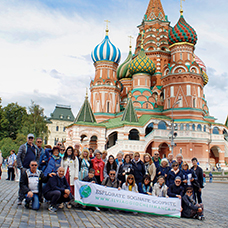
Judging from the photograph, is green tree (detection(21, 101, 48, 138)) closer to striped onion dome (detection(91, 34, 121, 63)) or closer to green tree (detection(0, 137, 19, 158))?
green tree (detection(0, 137, 19, 158))

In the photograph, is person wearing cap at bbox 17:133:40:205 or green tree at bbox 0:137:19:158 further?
green tree at bbox 0:137:19:158

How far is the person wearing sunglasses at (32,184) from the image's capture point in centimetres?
605

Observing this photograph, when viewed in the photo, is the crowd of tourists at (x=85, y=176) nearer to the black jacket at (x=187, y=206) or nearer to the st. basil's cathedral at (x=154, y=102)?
the black jacket at (x=187, y=206)

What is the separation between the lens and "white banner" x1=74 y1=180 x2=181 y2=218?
6.72 m

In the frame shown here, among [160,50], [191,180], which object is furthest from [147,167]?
[160,50]

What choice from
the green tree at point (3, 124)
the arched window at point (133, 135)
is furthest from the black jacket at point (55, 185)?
the green tree at point (3, 124)

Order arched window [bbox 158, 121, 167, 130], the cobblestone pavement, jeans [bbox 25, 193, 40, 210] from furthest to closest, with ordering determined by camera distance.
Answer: arched window [bbox 158, 121, 167, 130] < jeans [bbox 25, 193, 40, 210] < the cobblestone pavement

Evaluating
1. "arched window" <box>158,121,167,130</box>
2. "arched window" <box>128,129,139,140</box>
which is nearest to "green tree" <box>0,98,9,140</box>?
"arched window" <box>128,129,139,140</box>

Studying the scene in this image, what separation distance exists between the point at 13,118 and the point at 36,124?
1121cm

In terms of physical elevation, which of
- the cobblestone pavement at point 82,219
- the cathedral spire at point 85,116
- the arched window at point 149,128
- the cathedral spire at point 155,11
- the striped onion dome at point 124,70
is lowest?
the cobblestone pavement at point 82,219

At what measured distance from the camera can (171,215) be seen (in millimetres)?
6941

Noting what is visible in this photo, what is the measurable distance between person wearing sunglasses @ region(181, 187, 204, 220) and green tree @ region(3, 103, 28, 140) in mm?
43896

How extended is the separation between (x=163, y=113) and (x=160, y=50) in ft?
32.9

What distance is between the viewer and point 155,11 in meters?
39.4
